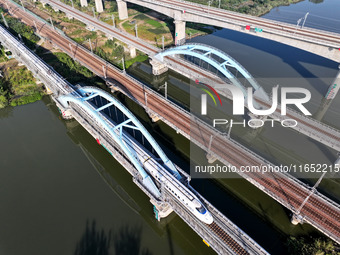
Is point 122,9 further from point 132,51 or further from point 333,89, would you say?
point 333,89

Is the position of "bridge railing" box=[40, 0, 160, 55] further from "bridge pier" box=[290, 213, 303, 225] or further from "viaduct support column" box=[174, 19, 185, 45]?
"bridge pier" box=[290, 213, 303, 225]

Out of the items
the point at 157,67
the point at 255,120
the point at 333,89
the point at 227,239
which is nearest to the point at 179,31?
the point at 157,67

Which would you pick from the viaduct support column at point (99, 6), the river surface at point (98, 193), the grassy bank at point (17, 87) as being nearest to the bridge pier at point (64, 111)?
the river surface at point (98, 193)

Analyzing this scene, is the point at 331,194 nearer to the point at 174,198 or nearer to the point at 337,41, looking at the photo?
the point at 174,198

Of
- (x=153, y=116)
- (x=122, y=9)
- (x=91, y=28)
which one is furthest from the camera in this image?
(x=122, y=9)

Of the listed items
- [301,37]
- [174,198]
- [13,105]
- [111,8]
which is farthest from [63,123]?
[111,8]

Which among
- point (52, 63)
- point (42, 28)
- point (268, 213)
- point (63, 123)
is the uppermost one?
point (42, 28)
